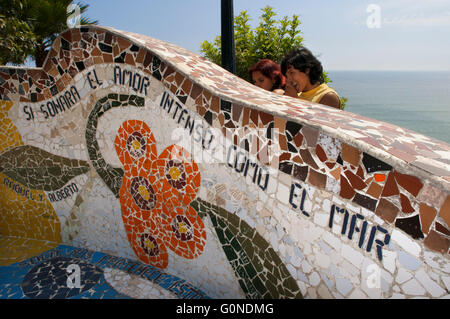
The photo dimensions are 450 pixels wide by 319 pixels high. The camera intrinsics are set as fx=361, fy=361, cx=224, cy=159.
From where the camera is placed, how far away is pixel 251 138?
2.09 meters

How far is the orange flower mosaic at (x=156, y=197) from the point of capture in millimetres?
2578

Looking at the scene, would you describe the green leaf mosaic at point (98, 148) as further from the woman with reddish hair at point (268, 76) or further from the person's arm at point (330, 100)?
the person's arm at point (330, 100)

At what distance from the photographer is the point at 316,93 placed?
2.88 meters

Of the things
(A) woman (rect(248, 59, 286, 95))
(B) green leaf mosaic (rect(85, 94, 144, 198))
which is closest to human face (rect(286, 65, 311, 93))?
(A) woman (rect(248, 59, 286, 95))

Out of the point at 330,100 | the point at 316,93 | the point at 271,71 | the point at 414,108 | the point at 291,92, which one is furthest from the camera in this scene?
the point at 414,108

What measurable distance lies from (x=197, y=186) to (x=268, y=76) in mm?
1477

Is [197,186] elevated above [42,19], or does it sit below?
below

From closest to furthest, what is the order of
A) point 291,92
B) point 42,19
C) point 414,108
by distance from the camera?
point 291,92 → point 42,19 → point 414,108

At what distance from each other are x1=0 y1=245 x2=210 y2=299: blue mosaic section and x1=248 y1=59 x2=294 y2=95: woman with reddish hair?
6.32 feet

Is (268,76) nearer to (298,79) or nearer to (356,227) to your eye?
(298,79)

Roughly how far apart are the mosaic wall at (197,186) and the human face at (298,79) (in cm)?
46

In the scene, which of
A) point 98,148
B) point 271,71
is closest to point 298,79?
point 271,71

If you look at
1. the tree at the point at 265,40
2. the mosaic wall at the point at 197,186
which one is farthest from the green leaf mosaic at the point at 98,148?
the tree at the point at 265,40
